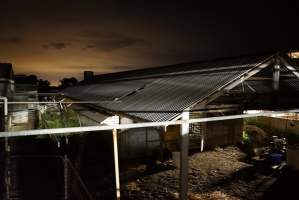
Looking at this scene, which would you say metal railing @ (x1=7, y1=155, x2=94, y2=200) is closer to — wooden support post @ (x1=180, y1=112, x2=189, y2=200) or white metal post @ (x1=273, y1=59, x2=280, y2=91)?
wooden support post @ (x1=180, y1=112, x2=189, y2=200)

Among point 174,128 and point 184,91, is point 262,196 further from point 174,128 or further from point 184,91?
point 174,128

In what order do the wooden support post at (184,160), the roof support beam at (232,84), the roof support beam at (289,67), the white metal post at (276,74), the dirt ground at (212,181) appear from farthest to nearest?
1. the roof support beam at (289,67)
2. the white metal post at (276,74)
3. the dirt ground at (212,181)
4. the roof support beam at (232,84)
5. the wooden support post at (184,160)

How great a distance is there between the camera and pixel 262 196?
9836 millimetres

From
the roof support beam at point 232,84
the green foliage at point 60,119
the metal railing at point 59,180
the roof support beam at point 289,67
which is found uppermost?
the roof support beam at point 289,67

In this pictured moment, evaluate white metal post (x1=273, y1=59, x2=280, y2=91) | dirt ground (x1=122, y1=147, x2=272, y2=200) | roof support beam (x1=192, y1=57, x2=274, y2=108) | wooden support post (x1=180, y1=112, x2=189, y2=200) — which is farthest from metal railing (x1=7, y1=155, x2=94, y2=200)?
white metal post (x1=273, y1=59, x2=280, y2=91)

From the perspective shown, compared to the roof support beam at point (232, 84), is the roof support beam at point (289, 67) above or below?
above

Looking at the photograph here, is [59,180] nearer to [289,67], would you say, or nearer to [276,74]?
[276,74]

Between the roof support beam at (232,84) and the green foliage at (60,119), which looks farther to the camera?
the green foliage at (60,119)

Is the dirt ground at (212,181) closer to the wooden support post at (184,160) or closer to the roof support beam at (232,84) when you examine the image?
the wooden support post at (184,160)

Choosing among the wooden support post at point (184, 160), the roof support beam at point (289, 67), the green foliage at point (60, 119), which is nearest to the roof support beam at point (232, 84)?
the roof support beam at point (289, 67)

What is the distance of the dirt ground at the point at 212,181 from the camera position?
9914mm

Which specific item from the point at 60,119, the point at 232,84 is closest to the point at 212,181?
the point at 232,84

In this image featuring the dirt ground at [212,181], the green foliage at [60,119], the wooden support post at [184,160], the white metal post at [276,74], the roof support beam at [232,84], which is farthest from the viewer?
the green foliage at [60,119]

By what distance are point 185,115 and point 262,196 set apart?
508cm
